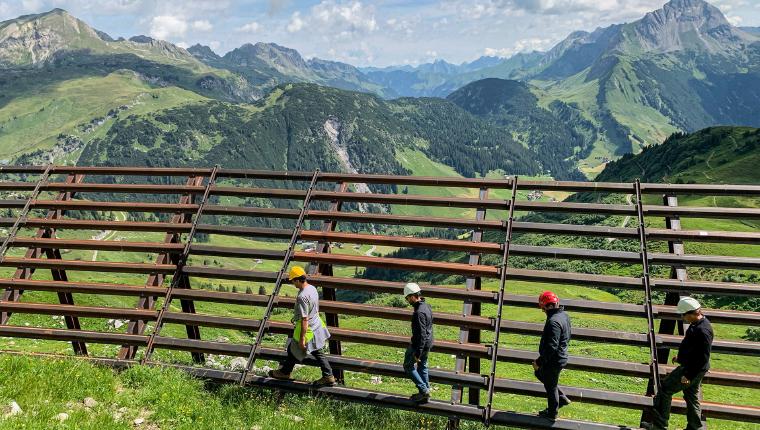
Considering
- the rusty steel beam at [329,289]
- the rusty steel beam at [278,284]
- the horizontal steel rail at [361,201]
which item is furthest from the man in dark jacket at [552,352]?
the rusty steel beam at [278,284]

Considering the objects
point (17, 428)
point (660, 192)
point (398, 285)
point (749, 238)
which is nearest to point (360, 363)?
point (398, 285)

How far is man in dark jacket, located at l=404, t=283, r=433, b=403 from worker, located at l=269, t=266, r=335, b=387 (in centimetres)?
185

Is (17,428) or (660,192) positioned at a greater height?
(660,192)

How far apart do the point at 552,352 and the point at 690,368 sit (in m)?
2.37

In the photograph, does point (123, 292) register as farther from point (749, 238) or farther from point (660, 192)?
point (749, 238)

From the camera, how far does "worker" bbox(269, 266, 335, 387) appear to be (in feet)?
36.4

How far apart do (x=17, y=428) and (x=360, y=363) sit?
6.42m

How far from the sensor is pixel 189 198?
1505cm

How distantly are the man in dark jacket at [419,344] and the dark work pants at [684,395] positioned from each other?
437 cm

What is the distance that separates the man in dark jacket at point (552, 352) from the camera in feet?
31.9

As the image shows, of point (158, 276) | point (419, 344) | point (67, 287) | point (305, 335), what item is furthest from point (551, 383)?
point (67, 287)

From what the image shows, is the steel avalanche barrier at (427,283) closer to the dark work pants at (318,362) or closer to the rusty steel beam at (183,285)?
the rusty steel beam at (183,285)

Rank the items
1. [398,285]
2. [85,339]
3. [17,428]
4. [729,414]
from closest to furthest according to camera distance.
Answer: [17,428], [729,414], [398,285], [85,339]

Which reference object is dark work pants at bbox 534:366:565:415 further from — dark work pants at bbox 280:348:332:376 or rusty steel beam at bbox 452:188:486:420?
dark work pants at bbox 280:348:332:376
